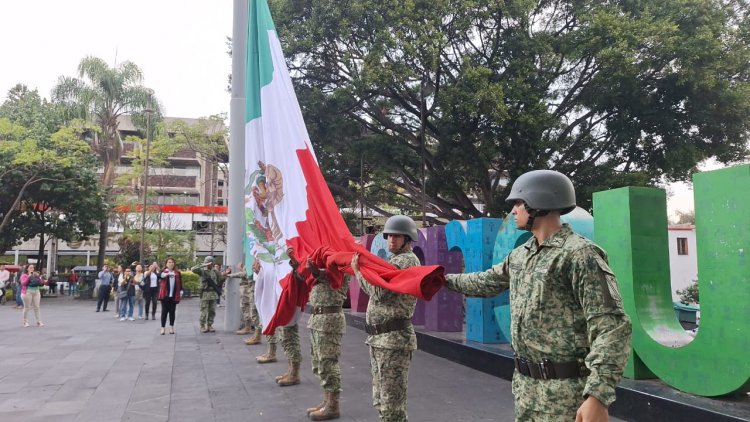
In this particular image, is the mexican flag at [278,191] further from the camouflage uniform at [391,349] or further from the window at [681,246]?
the window at [681,246]

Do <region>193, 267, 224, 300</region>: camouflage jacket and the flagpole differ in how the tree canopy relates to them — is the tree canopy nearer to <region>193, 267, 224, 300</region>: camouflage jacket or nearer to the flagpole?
the flagpole

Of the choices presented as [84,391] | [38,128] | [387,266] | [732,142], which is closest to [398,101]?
[732,142]

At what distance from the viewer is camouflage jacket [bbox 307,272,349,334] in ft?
18.4

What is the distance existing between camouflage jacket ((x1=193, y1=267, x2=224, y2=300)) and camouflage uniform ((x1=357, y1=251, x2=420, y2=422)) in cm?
890

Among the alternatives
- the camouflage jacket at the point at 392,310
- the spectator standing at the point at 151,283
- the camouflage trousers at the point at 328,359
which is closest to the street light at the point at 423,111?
the spectator standing at the point at 151,283

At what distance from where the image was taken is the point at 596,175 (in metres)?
16.1

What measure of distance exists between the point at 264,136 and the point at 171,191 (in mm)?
42781

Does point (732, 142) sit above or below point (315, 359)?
above

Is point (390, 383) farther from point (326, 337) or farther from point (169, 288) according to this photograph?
point (169, 288)

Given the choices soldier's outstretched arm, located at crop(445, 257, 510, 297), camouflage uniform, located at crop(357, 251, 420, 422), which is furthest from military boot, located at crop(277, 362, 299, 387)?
soldier's outstretched arm, located at crop(445, 257, 510, 297)

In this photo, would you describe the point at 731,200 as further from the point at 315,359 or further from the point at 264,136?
the point at 264,136

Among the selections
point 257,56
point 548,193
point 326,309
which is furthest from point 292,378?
point 548,193

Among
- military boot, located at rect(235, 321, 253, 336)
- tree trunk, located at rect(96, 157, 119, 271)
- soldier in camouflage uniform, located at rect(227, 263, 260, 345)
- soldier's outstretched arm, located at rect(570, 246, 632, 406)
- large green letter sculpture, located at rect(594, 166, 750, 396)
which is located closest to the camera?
soldier's outstretched arm, located at rect(570, 246, 632, 406)

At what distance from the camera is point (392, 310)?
14.3ft
